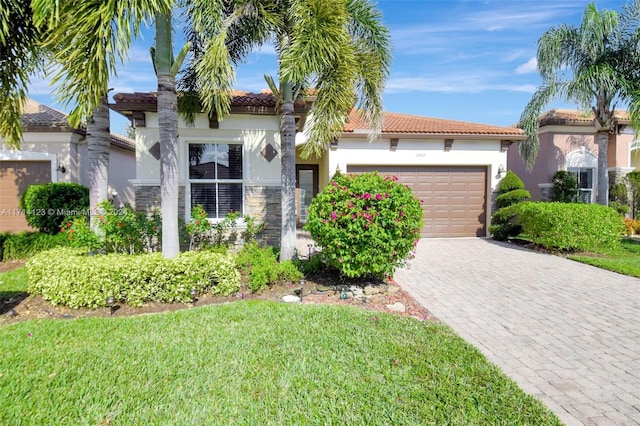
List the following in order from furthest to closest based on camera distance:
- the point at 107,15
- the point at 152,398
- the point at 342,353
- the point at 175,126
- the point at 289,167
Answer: the point at 289,167, the point at 175,126, the point at 107,15, the point at 342,353, the point at 152,398

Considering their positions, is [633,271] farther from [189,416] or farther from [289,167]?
[189,416]

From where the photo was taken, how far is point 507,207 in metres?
11.8

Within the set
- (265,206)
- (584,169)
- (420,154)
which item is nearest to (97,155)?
(265,206)

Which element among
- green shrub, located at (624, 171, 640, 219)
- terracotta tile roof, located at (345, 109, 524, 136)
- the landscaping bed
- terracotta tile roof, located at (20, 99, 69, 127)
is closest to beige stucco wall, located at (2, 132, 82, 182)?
terracotta tile roof, located at (20, 99, 69, 127)

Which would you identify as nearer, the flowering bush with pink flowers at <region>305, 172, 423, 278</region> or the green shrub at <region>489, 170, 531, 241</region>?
the flowering bush with pink flowers at <region>305, 172, 423, 278</region>

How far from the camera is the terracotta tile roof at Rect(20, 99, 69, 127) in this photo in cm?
1043

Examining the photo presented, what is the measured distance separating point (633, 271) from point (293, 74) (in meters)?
8.65

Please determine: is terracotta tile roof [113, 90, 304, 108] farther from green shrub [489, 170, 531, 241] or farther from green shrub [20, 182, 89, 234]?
green shrub [489, 170, 531, 241]

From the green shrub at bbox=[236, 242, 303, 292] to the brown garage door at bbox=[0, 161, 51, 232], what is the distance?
8798 mm

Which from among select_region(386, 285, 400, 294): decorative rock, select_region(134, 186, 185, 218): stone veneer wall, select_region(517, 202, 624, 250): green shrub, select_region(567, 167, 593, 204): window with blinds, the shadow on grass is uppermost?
select_region(567, 167, 593, 204): window with blinds

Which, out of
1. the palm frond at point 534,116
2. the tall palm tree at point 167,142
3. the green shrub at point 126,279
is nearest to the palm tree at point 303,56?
the tall palm tree at point 167,142

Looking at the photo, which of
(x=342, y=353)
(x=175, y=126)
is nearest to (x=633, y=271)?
(x=342, y=353)

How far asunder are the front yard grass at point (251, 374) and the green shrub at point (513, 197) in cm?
921

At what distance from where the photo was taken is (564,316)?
496 centimetres
